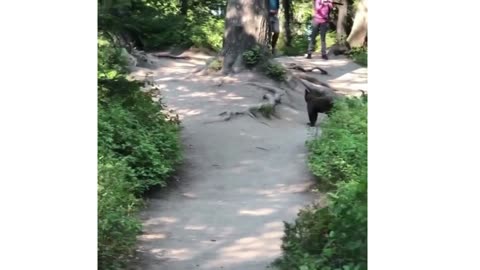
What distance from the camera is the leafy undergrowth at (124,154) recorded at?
15.2ft

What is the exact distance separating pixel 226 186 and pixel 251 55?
4.84m

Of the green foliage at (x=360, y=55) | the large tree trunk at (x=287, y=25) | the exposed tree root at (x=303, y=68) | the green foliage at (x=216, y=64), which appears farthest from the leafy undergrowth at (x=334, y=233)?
the large tree trunk at (x=287, y=25)

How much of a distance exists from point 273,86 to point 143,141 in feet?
15.3

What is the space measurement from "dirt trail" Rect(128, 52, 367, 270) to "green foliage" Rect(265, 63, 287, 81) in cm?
32

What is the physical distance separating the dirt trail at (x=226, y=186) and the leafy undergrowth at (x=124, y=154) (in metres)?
0.21

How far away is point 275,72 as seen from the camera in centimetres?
1165

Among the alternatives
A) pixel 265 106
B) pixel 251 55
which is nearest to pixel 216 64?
pixel 251 55

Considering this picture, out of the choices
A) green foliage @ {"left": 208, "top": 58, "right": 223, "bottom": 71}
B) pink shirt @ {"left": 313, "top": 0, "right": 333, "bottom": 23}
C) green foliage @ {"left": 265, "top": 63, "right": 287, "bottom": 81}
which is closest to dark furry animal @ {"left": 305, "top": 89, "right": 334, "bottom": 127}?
green foliage @ {"left": 265, "top": 63, "right": 287, "bottom": 81}

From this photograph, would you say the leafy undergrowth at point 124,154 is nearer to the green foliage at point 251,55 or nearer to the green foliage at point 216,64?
the green foliage at point 251,55

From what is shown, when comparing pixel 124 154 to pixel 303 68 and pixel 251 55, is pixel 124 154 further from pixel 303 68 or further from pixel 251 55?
pixel 303 68

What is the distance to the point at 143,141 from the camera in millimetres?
6891

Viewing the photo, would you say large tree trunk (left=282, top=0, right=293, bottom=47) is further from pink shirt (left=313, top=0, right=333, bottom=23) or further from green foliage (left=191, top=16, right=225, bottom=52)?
pink shirt (left=313, top=0, right=333, bottom=23)
